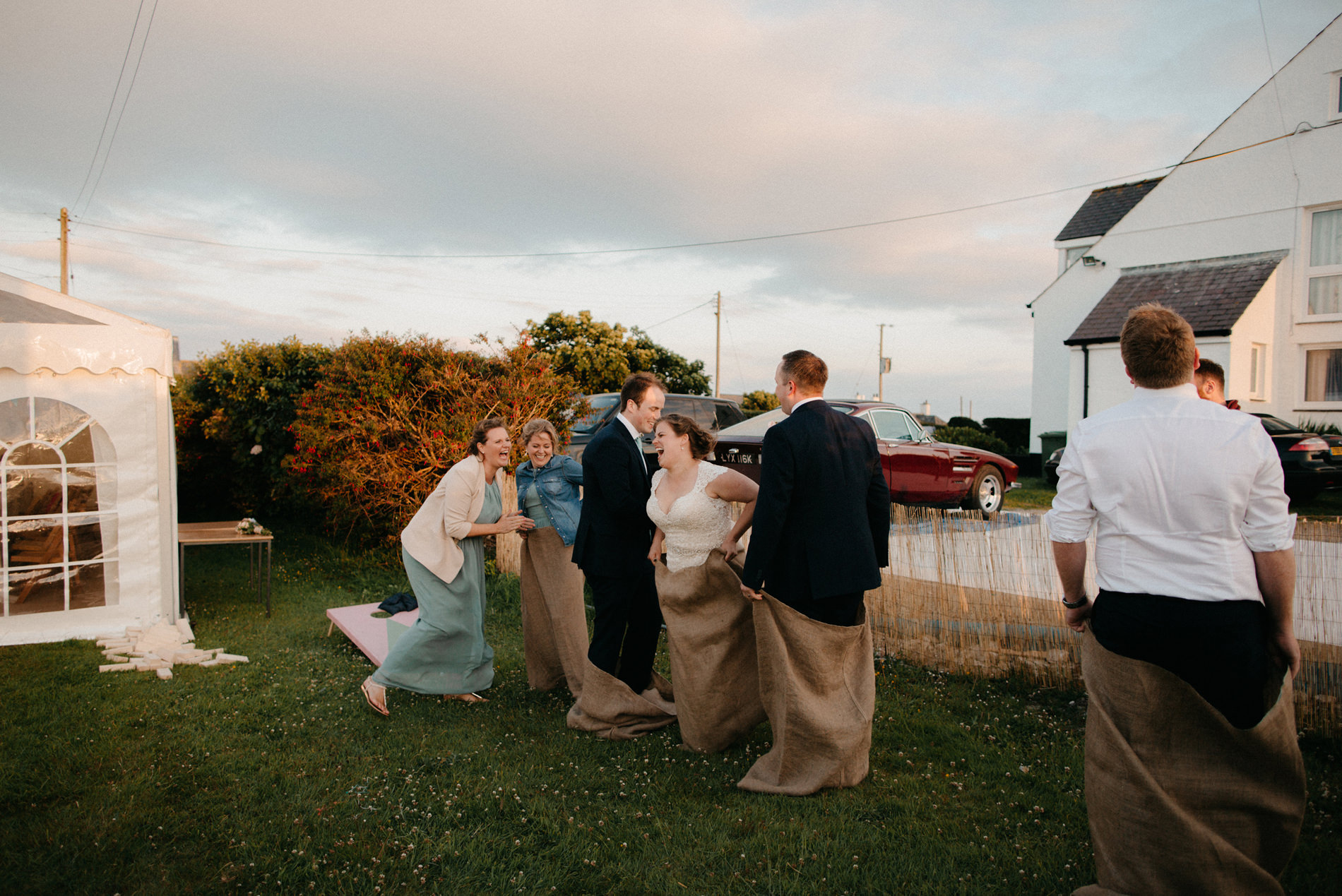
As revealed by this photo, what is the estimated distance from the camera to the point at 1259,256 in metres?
16.2

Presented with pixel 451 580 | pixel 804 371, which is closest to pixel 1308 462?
pixel 804 371

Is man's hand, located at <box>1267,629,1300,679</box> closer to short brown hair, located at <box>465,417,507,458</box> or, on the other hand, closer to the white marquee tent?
short brown hair, located at <box>465,417,507,458</box>

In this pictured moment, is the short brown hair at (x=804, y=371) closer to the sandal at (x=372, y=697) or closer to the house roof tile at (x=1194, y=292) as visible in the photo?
A: the sandal at (x=372, y=697)

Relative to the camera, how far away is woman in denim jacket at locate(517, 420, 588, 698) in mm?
5484

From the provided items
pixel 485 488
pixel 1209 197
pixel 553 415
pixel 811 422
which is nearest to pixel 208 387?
pixel 553 415

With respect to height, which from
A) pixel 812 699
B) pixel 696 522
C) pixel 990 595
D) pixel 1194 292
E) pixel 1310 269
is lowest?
pixel 812 699

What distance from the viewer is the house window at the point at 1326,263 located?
50.7ft

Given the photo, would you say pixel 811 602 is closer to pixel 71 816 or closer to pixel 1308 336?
pixel 71 816

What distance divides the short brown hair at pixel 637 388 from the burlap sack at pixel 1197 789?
2.85 meters

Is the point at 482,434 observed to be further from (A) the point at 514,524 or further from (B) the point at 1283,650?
(B) the point at 1283,650

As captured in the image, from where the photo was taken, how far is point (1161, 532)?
102 inches

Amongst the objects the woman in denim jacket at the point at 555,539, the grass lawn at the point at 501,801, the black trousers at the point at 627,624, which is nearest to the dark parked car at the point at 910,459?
the grass lawn at the point at 501,801

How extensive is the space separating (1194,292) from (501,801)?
721 inches

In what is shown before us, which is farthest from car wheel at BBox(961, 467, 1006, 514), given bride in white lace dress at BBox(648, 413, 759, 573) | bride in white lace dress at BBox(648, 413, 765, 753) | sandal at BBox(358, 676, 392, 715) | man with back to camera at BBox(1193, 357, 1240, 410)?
sandal at BBox(358, 676, 392, 715)
